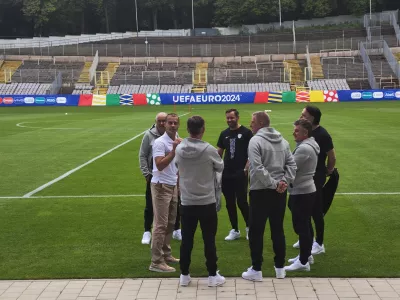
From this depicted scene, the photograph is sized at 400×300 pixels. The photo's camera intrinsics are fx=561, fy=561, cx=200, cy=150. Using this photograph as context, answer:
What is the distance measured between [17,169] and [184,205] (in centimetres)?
1074

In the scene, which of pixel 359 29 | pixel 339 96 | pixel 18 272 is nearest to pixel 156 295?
pixel 18 272

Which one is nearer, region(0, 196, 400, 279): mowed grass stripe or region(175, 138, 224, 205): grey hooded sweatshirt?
region(175, 138, 224, 205): grey hooded sweatshirt

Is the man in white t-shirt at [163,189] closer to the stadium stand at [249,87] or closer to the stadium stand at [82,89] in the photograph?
the stadium stand at [249,87]

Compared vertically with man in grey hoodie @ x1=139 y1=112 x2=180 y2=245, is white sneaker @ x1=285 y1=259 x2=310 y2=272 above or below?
below

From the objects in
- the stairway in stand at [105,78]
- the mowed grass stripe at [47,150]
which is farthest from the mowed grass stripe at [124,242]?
the stairway in stand at [105,78]

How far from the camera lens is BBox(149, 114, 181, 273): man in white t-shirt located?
24.3 ft

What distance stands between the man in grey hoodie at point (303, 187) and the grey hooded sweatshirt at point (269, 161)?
0.98 feet

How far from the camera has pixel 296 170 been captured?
7.40m

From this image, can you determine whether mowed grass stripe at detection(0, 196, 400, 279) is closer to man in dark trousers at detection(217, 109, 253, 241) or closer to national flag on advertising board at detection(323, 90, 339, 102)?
man in dark trousers at detection(217, 109, 253, 241)

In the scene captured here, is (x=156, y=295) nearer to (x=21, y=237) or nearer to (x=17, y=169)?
(x=21, y=237)

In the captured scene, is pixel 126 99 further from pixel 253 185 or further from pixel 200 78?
pixel 253 185

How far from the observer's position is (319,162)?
8102 mm

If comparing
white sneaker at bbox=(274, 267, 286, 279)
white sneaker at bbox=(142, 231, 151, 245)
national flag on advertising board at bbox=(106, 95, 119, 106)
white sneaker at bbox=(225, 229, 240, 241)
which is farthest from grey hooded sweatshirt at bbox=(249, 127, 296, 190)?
national flag on advertising board at bbox=(106, 95, 119, 106)

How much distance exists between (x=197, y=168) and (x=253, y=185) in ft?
2.56
